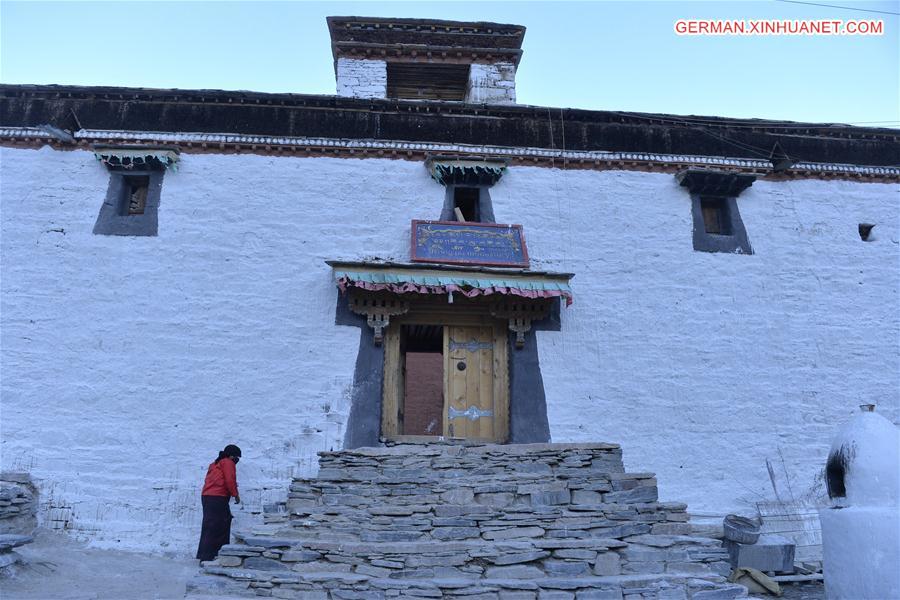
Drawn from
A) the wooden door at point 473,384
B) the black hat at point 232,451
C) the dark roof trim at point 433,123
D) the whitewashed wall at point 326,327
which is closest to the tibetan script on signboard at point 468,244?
the whitewashed wall at point 326,327

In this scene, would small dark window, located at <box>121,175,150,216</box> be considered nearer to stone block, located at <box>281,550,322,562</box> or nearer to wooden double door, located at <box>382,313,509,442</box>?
wooden double door, located at <box>382,313,509,442</box>

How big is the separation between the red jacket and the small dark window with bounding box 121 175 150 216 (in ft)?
12.8

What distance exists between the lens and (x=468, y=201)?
397 inches

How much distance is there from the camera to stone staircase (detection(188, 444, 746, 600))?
571cm

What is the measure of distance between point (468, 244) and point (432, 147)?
5.10 ft

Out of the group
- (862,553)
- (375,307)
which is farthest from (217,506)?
(862,553)

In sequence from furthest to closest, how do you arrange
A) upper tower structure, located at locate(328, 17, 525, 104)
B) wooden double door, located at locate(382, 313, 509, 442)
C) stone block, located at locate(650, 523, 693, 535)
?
upper tower structure, located at locate(328, 17, 525, 104) → wooden double door, located at locate(382, 313, 509, 442) → stone block, located at locate(650, 523, 693, 535)

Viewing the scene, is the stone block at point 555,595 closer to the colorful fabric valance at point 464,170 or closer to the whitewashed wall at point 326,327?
the whitewashed wall at point 326,327

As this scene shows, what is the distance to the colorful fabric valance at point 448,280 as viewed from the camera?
8.79m

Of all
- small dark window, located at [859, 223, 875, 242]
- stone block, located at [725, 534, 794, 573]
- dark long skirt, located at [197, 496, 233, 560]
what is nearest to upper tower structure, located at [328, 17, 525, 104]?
small dark window, located at [859, 223, 875, 242]

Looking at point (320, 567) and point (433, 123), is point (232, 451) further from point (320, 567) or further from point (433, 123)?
point (433, 123)

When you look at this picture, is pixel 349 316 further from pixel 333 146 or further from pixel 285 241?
pixel 333 146

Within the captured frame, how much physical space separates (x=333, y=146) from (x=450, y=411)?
396cm

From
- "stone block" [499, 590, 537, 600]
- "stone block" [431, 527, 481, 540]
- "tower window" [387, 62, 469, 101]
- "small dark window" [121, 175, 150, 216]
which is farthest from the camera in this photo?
"tower window" [387, 62, 469, 101]
